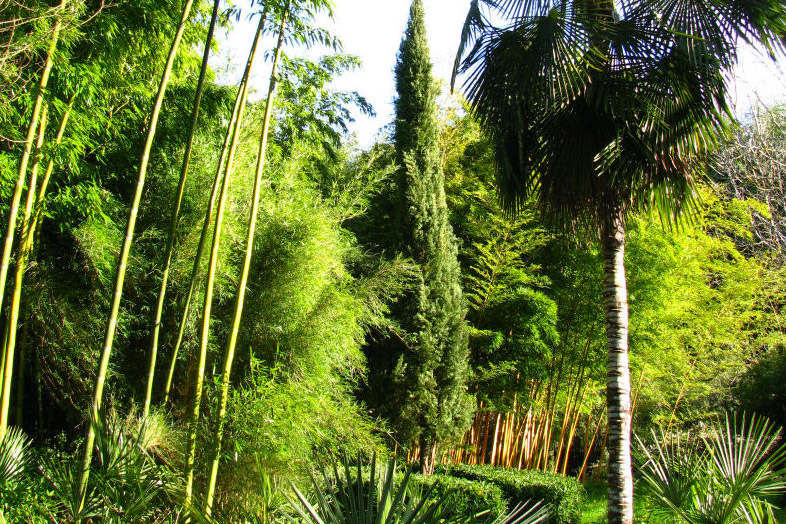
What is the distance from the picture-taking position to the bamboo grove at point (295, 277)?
2.60 m

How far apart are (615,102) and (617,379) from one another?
171cm

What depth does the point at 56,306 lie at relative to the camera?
142 inches

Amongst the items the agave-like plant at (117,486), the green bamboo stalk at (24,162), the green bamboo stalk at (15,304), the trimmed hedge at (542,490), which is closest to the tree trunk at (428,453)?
the trimmed hedge at (542,490)

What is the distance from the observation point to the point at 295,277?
431 cm

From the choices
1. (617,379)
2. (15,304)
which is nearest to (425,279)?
(617,379)

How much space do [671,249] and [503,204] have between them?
3266 millimetres

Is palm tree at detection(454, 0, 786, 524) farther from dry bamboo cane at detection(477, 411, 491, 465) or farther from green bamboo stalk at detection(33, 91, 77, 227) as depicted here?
dry bamboo cane at detection(477, 411, 491, 465)

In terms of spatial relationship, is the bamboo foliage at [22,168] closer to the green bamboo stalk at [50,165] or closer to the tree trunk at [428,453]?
the green bamboo stalk at [50,165]

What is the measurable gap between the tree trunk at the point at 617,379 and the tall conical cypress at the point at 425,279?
129 inches

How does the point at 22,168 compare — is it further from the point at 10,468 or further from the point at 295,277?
the point at 295,277

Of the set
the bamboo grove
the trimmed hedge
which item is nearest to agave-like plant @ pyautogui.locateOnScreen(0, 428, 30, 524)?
the bamboo grove

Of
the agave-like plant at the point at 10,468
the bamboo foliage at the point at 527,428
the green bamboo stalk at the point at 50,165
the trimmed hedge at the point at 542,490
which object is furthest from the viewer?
the bamboo foliage at the point at 527,428

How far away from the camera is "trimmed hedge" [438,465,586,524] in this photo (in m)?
5.23

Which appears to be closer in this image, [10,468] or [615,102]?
[10,468]
